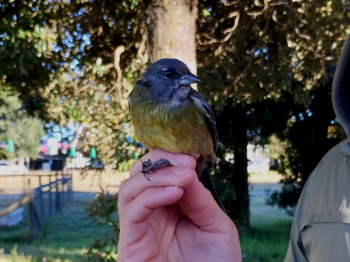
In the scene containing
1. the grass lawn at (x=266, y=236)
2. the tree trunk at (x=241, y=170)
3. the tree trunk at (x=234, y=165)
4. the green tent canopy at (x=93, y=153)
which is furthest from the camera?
the tree trunk at (x=241, y=170)

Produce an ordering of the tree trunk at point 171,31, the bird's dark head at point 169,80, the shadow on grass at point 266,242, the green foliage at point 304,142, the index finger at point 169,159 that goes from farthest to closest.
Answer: the green foliage at point 304,142 → the shadow on grass at point 266,242 → the tree trunk at point 171,31 → the bird's dark head at point 169,80 → the index finger at point 169,159

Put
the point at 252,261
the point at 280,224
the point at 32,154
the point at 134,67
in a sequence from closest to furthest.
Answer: the point at 134,67
the point at 252,261
the point at 280,224
the point at 32,154

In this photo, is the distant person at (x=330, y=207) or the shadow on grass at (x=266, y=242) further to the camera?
the shadow on grass at (x=266, y=242)

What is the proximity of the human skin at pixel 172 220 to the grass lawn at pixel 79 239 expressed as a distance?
493cm

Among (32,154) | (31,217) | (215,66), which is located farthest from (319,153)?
(32,154)

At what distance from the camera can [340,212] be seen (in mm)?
2094

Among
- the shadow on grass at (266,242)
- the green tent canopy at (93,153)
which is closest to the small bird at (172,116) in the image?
the green tent canopy at (93,153)

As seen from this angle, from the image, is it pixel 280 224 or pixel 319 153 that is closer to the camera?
pixel 319 153

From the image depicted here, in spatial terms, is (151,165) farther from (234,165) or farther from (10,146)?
(10,146)

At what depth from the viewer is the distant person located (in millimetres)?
2088

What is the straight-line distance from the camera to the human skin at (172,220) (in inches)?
68.3

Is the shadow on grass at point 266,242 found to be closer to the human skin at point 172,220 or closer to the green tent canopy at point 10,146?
the human skin at point 172,220

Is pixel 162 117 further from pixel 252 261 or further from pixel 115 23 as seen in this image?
pixel 252 261

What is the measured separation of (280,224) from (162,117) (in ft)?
36.0
